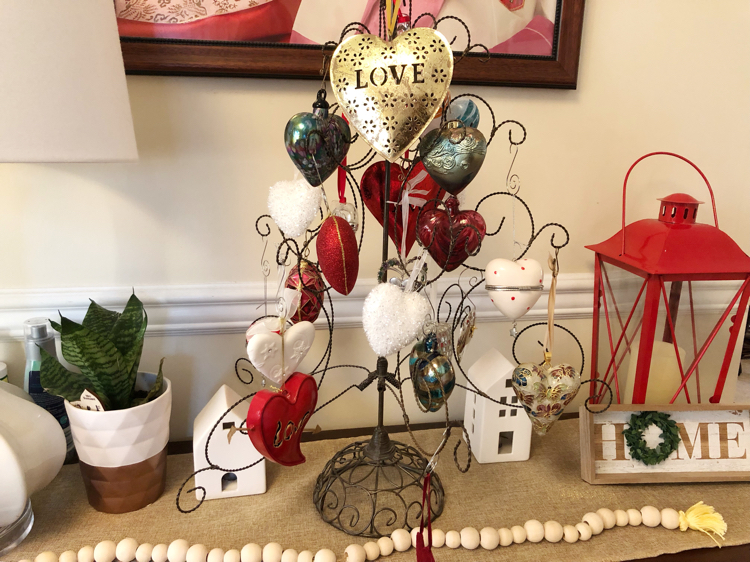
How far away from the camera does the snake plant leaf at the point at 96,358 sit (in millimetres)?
607

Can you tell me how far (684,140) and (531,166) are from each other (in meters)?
0.29

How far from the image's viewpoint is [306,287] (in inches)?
24.1

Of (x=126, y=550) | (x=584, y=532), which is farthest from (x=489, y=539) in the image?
(x=126, y=550)

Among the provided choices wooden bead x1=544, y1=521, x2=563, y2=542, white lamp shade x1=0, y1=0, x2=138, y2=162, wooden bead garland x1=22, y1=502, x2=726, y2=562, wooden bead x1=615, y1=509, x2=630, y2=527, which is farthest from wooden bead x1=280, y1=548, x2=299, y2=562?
white lamp shade x1=0, y1=0, x2=138, y2=162

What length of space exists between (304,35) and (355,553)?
703 millimetres

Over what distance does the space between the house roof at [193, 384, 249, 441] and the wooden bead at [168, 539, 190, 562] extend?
0.42 ft

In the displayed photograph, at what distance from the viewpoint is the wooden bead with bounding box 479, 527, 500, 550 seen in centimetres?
61

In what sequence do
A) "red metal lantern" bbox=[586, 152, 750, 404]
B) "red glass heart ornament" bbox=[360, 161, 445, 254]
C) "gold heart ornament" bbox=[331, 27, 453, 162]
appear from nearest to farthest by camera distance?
"gold heart ornament" bbox=[331, 27, 453, 162], "red glass heart ornament" bbox=[360, 161, 445, 254], "red metal lantern" bbox=[586, 152, 750, 404]

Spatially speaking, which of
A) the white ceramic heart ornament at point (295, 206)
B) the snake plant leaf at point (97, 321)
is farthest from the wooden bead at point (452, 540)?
the snake plant leaf at point (97, 321)

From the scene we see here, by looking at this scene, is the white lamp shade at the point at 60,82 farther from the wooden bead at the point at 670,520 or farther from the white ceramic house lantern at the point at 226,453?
the wooden bead at the point at 670,520

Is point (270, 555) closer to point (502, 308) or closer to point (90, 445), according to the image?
point (90, 445)

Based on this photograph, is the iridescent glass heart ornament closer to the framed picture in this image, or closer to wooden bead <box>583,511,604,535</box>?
the framed picture

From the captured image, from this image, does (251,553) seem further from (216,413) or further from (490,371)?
(490,371)


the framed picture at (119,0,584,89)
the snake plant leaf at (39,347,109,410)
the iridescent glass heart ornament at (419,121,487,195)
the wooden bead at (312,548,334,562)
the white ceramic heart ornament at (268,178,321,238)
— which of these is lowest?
the wooden bead at (312,548,334,562)
